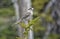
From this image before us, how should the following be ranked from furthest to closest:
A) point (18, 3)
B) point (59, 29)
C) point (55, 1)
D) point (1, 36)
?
1. point (1, 36)
2. point (59, 29)
3. point (55, 1)
4. point (18, 3)

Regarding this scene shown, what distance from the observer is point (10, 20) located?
239 inches

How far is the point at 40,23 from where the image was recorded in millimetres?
6176

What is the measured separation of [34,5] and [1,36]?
3.49 ft

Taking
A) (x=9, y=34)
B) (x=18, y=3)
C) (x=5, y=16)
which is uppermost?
(x=5, y=16)

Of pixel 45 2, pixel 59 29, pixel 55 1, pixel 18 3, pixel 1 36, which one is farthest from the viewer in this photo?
pixel 45 2

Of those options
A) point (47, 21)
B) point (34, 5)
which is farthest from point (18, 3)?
point (34, 5)

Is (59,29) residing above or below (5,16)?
below

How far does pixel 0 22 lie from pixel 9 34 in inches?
16.5

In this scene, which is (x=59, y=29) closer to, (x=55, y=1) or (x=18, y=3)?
(x=55, y=1)

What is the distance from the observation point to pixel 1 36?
573cm

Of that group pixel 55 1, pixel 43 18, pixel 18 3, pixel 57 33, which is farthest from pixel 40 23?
pixel 18 3

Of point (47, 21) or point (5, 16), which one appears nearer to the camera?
point (47, 21)

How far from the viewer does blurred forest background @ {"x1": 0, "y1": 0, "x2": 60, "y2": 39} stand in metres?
5.90

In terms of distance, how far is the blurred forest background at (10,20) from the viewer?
5898 millimetres
